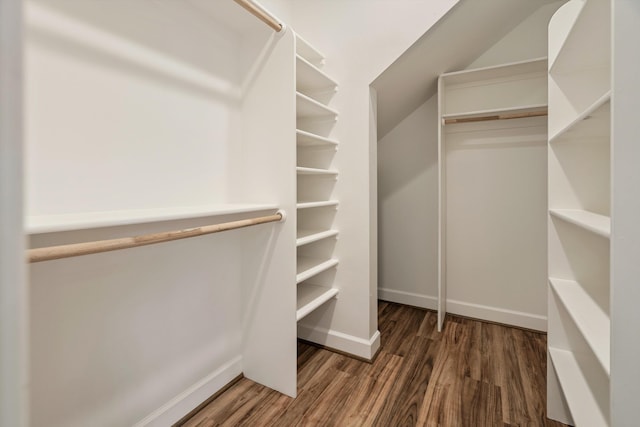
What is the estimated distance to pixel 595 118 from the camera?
1.03m

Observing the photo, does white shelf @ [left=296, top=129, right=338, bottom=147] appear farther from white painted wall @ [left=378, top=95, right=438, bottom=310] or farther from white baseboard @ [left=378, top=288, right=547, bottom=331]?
white baseboard @ [left=378, top=288, right=547, bottom=331]

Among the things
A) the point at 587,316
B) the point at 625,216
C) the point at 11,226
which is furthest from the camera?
the point at 587,316

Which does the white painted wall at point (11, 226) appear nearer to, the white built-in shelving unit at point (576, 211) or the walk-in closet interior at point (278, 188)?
the walk-in closet interior at point (278, 188)

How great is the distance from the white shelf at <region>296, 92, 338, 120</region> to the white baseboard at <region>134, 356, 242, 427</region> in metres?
1.55

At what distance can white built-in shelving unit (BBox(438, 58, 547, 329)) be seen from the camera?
2.23 meters

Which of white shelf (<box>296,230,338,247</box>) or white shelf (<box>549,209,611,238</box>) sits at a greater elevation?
white shelf (<box>549,209,611,238</box>)

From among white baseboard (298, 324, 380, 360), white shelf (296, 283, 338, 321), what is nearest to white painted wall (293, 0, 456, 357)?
white baseboard (298, 324, 380, 360)

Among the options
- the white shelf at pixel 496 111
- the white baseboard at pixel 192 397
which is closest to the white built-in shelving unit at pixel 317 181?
the white baseboard at pixel 192 397

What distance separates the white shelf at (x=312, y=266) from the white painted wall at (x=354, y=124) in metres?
0.11

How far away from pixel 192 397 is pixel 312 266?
95cm

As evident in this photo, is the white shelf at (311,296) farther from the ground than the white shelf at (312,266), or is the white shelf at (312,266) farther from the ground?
the white shelf at (312,266)

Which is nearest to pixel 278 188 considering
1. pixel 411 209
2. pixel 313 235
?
pixel 313 235

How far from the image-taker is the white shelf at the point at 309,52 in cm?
182

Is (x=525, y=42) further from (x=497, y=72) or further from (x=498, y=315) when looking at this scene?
(x=498, y=315)
